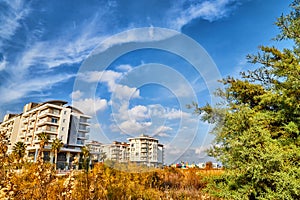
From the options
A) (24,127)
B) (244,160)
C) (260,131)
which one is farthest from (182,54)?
(24,127)

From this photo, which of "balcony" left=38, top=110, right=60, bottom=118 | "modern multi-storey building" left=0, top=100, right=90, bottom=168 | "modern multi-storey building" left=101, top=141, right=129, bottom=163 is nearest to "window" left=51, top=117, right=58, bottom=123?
"modern multi-storey building" left=0, top=100, right=90, bottom=168

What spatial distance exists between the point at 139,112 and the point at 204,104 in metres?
1.71

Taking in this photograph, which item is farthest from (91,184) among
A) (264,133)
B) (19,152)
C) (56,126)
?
(56,126)

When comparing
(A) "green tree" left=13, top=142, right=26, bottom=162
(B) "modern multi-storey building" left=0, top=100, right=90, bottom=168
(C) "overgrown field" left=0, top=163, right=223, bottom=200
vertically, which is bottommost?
(C) "overgrown field" left=0, top=163, right=223, bottom=200

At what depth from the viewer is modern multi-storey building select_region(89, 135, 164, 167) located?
13.7 ft

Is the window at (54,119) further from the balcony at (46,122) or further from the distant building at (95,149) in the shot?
the distant building at (95,149)

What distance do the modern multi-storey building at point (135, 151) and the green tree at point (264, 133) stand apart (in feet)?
4.28

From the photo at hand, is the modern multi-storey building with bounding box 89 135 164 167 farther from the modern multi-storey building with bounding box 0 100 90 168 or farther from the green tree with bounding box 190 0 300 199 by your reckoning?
the modern multi-storey building with bounding box 0 100 90 168

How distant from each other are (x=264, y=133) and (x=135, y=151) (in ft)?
8.31

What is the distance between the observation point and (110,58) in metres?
4.14

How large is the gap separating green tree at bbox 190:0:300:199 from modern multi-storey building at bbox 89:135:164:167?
1.30m

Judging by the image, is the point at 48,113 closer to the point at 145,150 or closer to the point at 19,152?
the point at 145,150

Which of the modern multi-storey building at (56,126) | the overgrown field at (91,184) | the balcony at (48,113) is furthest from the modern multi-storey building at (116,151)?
the balcony at (48,113)

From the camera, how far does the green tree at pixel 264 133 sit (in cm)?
327
